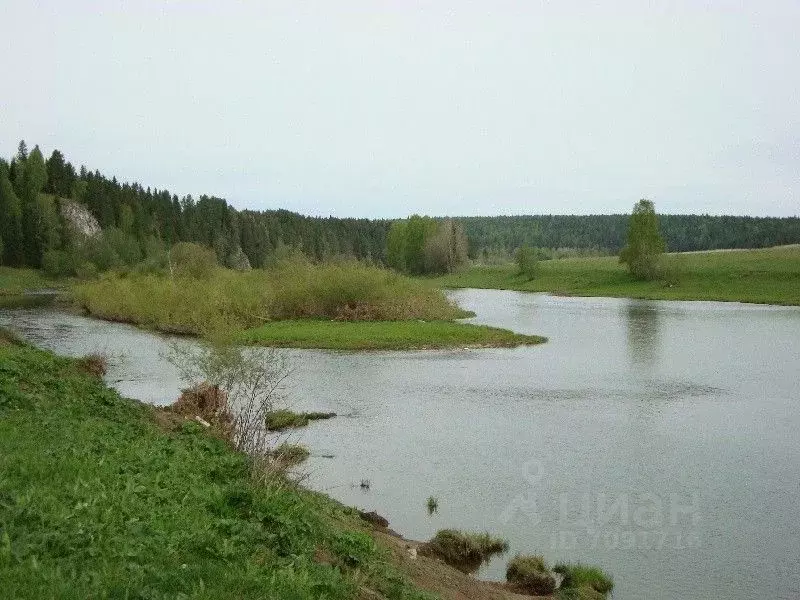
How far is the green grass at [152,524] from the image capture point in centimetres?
673

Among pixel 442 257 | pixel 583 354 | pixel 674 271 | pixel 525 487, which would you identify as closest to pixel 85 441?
pixel 525 487

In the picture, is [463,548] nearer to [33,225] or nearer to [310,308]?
[310,308]

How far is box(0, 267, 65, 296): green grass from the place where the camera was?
103m

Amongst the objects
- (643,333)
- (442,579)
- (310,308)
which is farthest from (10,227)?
Answer: (442,579)

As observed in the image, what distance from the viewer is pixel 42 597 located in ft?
19.4

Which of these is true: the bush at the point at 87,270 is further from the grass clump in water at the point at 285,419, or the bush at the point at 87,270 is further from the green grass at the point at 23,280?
the grass clump in water at the point at 285,419

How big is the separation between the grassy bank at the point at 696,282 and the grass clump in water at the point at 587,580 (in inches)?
3026

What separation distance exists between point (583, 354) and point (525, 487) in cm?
2495

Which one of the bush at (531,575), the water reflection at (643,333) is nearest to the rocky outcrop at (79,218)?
the water reflection at (643,333)

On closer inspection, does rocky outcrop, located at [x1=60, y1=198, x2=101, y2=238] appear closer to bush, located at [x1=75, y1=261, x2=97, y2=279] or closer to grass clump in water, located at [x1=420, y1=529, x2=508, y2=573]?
bush, located at [x1=75, y1=261, x2=97, y2=279]

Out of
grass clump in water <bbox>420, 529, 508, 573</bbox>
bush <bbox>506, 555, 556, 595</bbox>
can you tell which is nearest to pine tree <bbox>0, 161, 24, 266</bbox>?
grass clump in water <bbox>420, 529, 508, 573</bbox>

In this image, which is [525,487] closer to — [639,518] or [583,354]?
[639,518]

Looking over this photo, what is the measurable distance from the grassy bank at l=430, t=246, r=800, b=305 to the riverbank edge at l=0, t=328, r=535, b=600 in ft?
254

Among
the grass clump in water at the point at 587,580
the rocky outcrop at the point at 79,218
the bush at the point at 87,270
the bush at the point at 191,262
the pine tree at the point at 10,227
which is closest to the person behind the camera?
the grass clump in water at the point at 587,580
